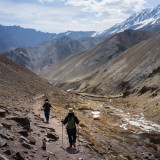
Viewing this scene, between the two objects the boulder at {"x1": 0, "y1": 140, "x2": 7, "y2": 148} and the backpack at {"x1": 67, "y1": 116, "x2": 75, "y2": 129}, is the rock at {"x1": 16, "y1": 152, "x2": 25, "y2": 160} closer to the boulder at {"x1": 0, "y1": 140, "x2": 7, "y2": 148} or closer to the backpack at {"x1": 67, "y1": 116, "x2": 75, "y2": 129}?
the boulder at {"x1": 0, "y1": 140, "x2": 7, "y2": 148}

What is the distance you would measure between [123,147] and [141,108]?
20635 millimetres

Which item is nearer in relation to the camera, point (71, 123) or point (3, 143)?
point (3, 143)

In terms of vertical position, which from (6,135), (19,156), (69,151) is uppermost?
(6,135)

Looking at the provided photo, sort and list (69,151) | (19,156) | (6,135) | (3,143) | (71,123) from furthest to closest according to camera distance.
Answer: (71,123), (69,151), (6,135), (3,143), (19,156)

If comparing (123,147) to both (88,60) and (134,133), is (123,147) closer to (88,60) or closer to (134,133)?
(134,133)

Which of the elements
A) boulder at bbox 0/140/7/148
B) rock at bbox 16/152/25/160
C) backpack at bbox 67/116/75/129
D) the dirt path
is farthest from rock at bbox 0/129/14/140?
backpack at bbox 67/116/75/129

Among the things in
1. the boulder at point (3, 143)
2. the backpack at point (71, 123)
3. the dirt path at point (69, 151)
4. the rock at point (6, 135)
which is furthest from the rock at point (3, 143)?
the backpack at point (71, 123)

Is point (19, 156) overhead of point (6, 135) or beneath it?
beneath

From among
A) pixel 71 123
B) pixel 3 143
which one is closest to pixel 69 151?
pixel 71 123

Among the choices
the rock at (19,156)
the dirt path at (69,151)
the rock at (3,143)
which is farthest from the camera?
the dirt path at (69,151)

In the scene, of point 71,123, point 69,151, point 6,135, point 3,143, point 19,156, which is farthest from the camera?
point 71,123

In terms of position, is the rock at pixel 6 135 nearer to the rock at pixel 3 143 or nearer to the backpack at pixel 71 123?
the rock at pixel 3 143

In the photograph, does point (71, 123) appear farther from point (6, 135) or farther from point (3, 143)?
point (3, 143)

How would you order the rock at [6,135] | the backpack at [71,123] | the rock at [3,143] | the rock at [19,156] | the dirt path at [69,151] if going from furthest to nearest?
the backpack at [71,123] < the dirt path at [69,151] < the rock at [6,135] < the rock at [3,143] < the rock at [19,156]
